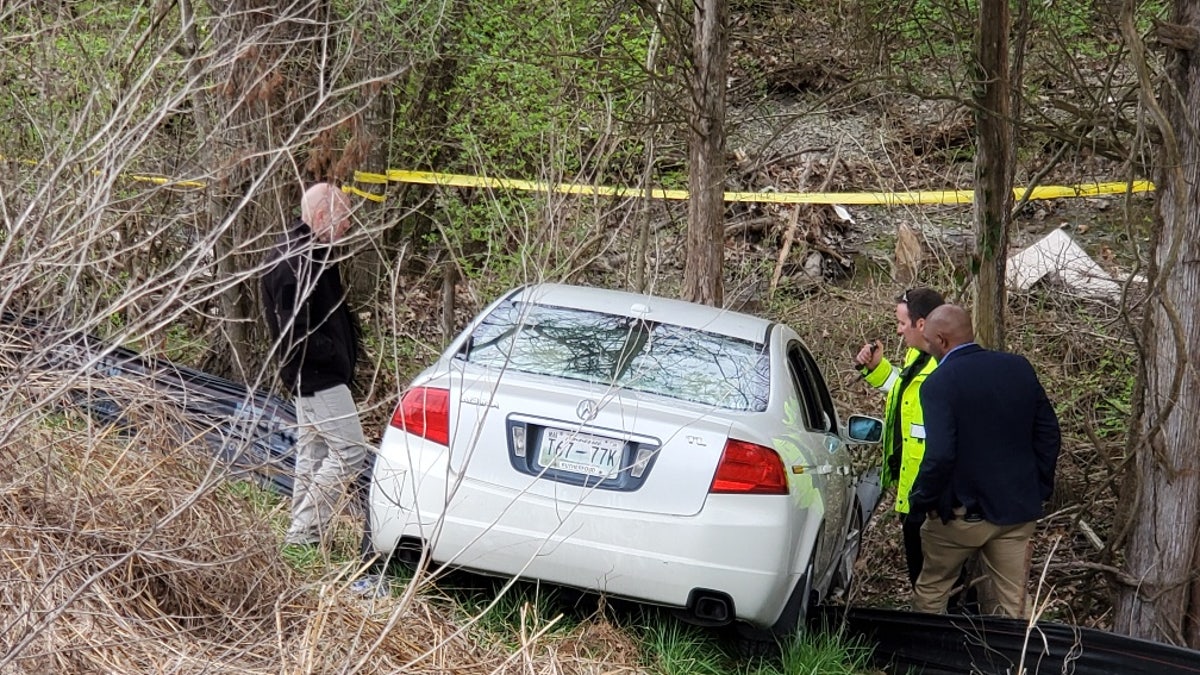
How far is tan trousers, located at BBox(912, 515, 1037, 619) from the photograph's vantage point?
6.58 metres

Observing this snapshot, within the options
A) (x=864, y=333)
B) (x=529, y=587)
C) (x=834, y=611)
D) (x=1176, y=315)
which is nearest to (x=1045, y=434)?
(x=1176, y=315)

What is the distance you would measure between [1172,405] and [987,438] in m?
0.87

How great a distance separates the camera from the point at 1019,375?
641 centimetres

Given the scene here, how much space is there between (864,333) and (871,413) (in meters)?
1.11

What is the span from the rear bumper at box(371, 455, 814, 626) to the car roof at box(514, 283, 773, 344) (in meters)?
1.13

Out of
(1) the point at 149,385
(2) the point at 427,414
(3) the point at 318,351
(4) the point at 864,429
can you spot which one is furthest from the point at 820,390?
(1) the point at 149,385

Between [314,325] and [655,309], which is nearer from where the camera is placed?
[655,309]

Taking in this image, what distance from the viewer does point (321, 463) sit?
20.6 feet

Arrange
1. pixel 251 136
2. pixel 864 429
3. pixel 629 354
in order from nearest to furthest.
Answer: pixel 629 354
pixel 864 429
pixel 251 136

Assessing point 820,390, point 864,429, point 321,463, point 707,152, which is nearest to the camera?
point 321,463

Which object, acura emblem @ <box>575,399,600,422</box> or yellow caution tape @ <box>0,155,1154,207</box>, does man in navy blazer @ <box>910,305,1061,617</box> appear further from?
yellow caution tape @ <box>0,155,1154,207</box>

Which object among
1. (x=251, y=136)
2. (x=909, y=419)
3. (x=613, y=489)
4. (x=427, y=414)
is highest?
(x=251, y=136)

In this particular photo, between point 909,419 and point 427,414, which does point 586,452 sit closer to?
point 427,414

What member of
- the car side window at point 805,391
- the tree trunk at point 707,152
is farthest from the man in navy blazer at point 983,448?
the tree trunk at point 707,152
